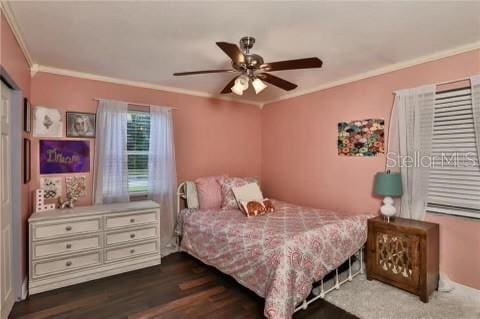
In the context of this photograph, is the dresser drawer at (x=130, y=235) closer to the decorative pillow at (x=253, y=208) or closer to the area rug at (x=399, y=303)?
the decorative pillow at (x=253, y=208)

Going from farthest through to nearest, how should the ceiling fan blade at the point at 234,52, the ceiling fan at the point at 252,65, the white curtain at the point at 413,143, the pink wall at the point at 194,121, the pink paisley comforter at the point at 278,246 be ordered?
the pink wall at the point at 194,121 → the white curtain at the point at 413,143 → the pink paisley comforter at the point at 278,246 → the ceiling fan at the point at 252,65 → the ceiling fan blade at the point at 234,52

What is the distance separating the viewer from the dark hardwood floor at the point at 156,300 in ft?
7.59

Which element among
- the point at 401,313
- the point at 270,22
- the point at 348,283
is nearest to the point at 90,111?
the point at 270,22

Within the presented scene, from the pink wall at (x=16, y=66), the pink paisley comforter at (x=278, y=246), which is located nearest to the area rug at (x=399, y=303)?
the pink paisley comforter at (x=278, y=246)

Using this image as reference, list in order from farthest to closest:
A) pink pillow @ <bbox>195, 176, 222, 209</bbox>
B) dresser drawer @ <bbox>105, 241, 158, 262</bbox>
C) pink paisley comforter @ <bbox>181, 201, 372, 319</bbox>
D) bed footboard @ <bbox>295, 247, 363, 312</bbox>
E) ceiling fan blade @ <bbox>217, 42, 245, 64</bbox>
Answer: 1. pink pillow @ <bbox>195, 176, 222, 209</bbox>
2. dresser drawer @ <bbox>105, 241, 158, 262</bbox>
3. bed footboard @ <bbox>295, 247, 363, 312</bbox>
4. pink paisley comforter @ <bbox>181, 201, 372, 319</bbox>
5. ceiling fan blade @ <bbox>217, 42, 245, 64</bbox>

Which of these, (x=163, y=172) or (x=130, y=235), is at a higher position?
(x=163, y=172)

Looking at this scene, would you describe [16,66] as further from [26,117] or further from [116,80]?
[116,80]

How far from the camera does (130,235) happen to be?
3.19 m

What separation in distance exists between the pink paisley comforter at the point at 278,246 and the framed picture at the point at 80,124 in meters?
1.72

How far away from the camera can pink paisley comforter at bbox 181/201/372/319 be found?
2123mm

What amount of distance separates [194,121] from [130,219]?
1785 millimetres

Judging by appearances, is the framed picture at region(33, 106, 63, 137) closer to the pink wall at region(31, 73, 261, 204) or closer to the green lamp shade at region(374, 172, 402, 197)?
the pink wall at region(31, 73, 261, 204)

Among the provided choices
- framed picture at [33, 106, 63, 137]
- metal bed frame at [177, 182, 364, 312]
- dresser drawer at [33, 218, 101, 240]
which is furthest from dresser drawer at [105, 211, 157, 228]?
metal bed frame at [177, 182, 364, 312]

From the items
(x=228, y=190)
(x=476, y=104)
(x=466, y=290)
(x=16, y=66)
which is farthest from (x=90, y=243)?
(x=476, y=104)
